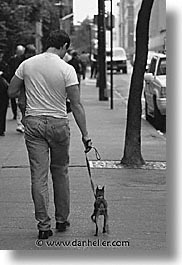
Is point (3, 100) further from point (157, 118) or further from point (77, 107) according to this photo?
point (77, 107)

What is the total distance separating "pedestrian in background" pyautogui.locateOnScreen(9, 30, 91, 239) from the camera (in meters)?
7.09

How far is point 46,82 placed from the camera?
23.2ft

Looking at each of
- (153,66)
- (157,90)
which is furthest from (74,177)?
(153,66)

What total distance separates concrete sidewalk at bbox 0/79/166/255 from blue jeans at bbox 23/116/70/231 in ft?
1.11

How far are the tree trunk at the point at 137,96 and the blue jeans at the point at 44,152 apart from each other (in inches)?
169

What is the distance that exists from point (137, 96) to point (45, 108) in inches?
182

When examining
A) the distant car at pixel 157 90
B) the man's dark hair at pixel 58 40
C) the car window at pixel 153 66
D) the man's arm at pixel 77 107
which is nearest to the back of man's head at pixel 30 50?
the distant car at pixel 157 90

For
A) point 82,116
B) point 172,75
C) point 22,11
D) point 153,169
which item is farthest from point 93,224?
point 22,11

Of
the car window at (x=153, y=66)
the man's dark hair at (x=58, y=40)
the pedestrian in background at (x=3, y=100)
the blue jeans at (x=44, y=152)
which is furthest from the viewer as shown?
the car window at (x=153, y=66)

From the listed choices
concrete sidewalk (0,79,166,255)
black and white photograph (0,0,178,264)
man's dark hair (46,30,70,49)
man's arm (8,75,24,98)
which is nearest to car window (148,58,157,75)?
concrete sidewalk (0,79,166,255)

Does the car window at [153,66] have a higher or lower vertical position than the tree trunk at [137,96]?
lower

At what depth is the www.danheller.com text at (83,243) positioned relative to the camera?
700 cm

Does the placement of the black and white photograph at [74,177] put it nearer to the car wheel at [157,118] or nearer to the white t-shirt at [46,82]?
the white t-shirt at [46,82]

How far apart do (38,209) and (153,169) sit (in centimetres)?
448
